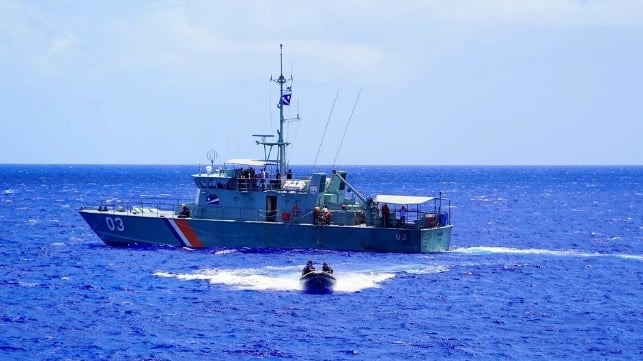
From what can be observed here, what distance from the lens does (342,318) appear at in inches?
1427

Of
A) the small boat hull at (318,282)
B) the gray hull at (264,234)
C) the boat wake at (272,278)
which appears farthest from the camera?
the gray hull at (264,234)

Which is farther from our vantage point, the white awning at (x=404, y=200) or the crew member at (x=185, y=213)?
the crew member at (x=185, y=213)

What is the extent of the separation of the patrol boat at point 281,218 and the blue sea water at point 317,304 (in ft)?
2.99

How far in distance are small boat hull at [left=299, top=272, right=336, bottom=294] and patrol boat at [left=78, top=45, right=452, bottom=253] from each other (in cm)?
976

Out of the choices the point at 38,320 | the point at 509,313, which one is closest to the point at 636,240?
the point at 509,313

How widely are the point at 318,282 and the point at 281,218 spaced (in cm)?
1173

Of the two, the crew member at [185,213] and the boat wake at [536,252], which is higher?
the crew member at [185,213]

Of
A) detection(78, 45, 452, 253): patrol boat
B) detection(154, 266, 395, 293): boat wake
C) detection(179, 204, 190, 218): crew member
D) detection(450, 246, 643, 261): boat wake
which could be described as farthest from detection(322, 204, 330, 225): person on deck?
detection(450, 246, 643, 261): boat wake

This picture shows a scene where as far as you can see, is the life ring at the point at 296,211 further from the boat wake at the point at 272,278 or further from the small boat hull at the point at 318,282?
the small boat hull at the point at 318,282

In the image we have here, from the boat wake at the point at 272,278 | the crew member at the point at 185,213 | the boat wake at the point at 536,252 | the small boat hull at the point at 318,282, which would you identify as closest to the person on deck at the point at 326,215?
the boat wake at the point at 272,278

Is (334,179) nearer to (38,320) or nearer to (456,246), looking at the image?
(456,246)

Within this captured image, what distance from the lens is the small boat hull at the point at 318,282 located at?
4097 cm

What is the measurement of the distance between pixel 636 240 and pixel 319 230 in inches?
1140

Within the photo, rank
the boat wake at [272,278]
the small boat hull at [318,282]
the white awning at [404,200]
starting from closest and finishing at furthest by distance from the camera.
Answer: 1. the small boat hull at [318,282]
2. the boat wake at [272,278]
3. the white awning at [404,200]
